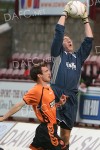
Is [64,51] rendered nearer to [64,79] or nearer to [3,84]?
[64,79]

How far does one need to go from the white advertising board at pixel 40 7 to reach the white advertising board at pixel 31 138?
4.49m

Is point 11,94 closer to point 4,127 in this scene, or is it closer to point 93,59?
point 93,59

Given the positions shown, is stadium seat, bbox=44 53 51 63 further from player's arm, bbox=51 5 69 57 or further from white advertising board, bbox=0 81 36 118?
player's arm, bbox=51 5 69 57

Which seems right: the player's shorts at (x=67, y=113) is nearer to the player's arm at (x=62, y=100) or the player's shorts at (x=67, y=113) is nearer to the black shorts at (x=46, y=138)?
the player's arm at (x=62, y=100)

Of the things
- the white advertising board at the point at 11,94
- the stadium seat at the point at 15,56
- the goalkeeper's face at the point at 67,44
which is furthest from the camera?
the stadium seat at the point at 15,56

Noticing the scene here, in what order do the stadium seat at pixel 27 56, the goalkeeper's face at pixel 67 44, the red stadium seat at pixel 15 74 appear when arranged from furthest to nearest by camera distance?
the stadium seat at pixel 27 56, the red stadium seat at pixel 15 74, the goalkeeper's face at pixel 67 44

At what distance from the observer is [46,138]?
6105 mm

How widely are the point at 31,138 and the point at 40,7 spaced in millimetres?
5100

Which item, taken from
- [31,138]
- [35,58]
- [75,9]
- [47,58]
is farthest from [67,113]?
[35,58]

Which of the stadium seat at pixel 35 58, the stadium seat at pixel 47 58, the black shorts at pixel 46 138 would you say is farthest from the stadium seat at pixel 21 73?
A: the black shorts at pixel 46 138

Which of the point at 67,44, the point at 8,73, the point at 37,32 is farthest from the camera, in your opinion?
the point at 37,32

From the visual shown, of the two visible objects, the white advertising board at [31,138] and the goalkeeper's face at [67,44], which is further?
the white advertising board at [31,138]

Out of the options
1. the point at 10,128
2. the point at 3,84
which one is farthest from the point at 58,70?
the point at 3,84

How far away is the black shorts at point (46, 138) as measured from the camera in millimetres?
6113
